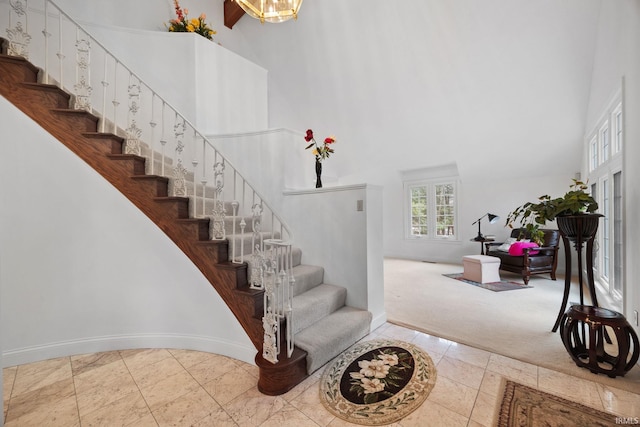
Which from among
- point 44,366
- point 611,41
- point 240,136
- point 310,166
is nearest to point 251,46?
point 240,136

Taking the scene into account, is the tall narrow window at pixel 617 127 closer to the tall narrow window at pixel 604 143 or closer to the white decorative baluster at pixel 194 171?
the tall narrow window at pixel 604 143

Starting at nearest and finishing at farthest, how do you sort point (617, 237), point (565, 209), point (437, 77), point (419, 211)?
point (565, 209)
point (617, 237)
point (437, 77)
point (419, 211)

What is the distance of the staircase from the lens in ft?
6.89

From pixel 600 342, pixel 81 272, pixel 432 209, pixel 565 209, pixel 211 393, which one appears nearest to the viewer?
pixel 211 393

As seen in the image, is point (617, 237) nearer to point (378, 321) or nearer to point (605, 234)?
point (605, 234)

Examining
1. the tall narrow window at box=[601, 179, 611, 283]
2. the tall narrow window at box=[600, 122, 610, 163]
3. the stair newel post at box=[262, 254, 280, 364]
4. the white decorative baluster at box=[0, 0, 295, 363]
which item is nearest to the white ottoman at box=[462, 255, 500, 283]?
the tall narrow window at box=[601, 179, 611, 283]

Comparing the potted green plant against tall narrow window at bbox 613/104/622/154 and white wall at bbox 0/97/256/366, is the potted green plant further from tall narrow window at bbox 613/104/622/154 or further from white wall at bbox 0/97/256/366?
white wall at bbox 0/97/256/366

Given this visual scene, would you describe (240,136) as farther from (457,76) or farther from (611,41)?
(611,41)

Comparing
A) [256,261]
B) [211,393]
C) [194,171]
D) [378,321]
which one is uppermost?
[194,171]

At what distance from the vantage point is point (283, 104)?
5922 mm

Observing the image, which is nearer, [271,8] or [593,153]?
[271,8]

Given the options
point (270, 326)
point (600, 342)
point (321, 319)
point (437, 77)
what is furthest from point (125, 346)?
point (437, 77)

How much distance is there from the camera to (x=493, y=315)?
10.0ft

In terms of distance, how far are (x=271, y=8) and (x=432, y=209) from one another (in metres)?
5.49
